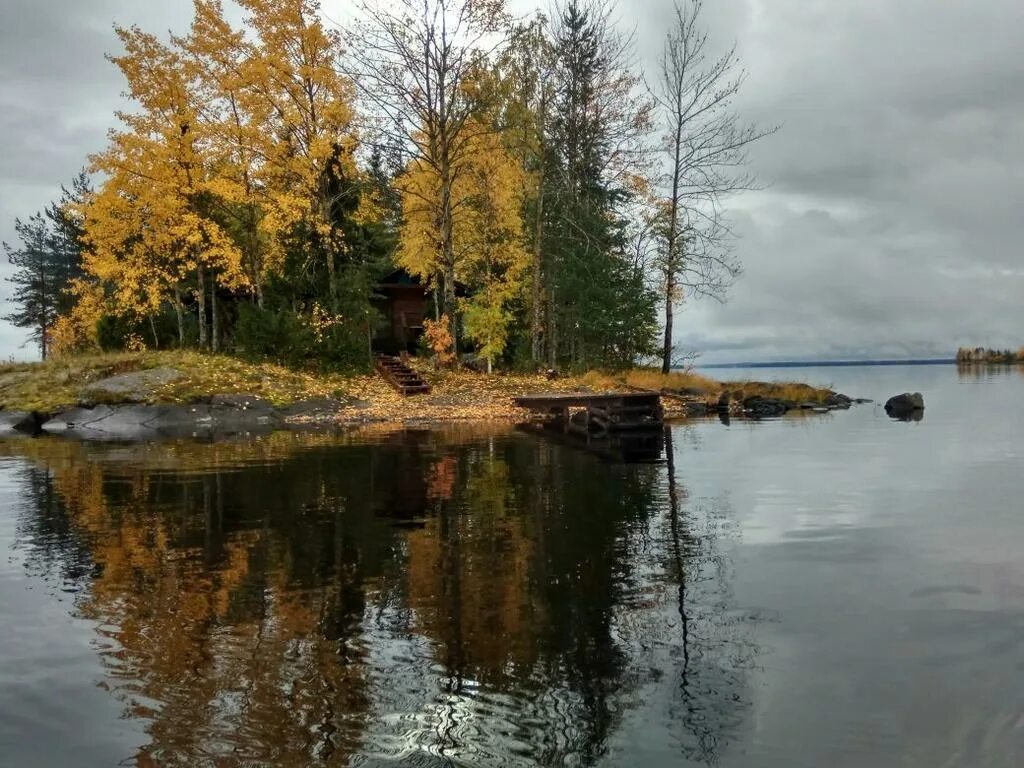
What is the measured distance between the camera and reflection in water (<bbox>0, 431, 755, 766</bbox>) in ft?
12.5

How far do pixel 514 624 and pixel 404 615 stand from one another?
2.98 feet

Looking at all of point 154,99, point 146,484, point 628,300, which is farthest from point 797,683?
point 154,99

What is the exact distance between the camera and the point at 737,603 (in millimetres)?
5887

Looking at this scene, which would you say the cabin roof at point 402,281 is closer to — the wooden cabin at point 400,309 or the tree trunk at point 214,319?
the wooden cabin at point 400,309

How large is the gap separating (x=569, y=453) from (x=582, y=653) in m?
11.0

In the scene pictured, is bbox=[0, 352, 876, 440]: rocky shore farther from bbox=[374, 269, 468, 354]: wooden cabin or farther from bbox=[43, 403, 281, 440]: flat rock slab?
bbox=[374, 269, 468, 354]: wooden cabin

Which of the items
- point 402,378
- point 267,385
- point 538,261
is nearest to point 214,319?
point 267,385

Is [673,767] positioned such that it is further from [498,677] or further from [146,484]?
[146,484]

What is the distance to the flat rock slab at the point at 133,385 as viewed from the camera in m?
25.2

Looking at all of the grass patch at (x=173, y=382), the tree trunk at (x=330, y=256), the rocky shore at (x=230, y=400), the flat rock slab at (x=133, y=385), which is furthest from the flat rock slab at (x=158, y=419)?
the tree trunk at (x=330, y=256)

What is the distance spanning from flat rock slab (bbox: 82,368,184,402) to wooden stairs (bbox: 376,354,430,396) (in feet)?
26.3

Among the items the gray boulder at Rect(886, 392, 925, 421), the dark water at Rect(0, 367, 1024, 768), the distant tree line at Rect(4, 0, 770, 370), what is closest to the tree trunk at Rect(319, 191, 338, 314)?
the distant tree line at Rect(4, 0, 770, 370)

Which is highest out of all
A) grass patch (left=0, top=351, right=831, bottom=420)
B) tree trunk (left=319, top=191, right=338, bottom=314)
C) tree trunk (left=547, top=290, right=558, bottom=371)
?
tree trunk (left=319, top=191, right=338, bottom=314)

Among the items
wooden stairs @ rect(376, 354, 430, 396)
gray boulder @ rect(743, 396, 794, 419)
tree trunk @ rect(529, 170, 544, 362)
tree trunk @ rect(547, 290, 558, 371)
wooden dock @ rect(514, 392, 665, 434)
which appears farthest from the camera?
tree trunk @ rect(547, 290, 558, 371)
